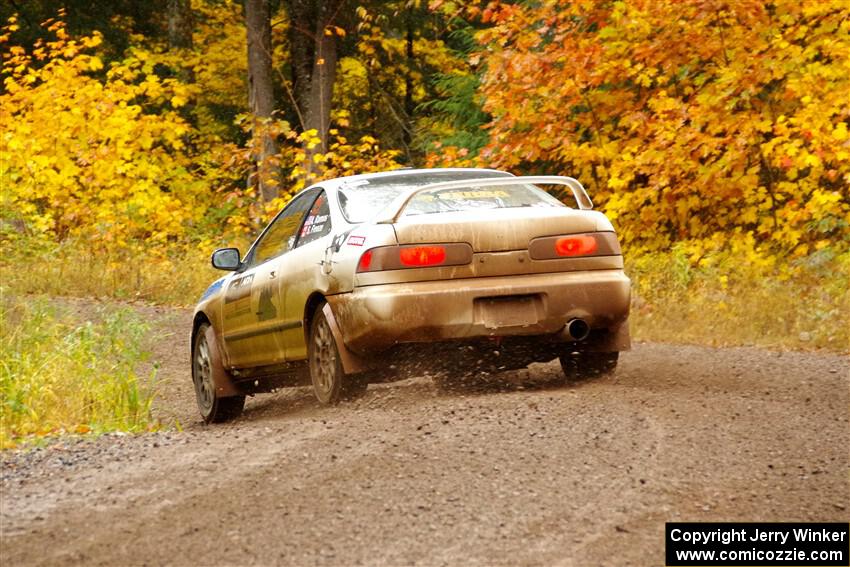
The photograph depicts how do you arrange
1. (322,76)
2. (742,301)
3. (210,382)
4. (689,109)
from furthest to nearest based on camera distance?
(322,76)
(689,109)
(742,301)
(210,382)

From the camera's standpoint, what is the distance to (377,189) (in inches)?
341

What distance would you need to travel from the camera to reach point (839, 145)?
13812mm

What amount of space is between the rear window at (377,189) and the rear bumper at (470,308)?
0.68 meters

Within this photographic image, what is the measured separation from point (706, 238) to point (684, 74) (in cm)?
Result: 208

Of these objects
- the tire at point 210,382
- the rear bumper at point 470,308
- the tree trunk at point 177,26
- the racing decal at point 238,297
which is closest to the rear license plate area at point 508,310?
the rear bumper at point 470,308

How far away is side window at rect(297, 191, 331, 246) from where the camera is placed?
8594 millimetres

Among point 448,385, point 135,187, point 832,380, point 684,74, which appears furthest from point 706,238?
point 135,187

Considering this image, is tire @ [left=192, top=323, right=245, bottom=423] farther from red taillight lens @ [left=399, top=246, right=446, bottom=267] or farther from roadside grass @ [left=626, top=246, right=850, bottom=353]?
roadside grass @ [left=626, top=246, right=850, bottom=353]

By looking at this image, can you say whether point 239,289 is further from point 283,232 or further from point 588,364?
point 588,364

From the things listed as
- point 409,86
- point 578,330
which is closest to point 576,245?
point 578,330

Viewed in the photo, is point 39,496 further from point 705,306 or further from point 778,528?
point 705,306

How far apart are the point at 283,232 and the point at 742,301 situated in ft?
19.9

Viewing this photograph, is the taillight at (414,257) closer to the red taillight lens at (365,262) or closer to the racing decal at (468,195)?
the red taillight lens at (365,262)


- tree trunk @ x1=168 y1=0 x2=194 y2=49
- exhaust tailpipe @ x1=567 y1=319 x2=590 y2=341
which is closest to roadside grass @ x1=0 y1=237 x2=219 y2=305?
exhaust tailpipe @ x1=567 y1=319 x2=590 y2=341
